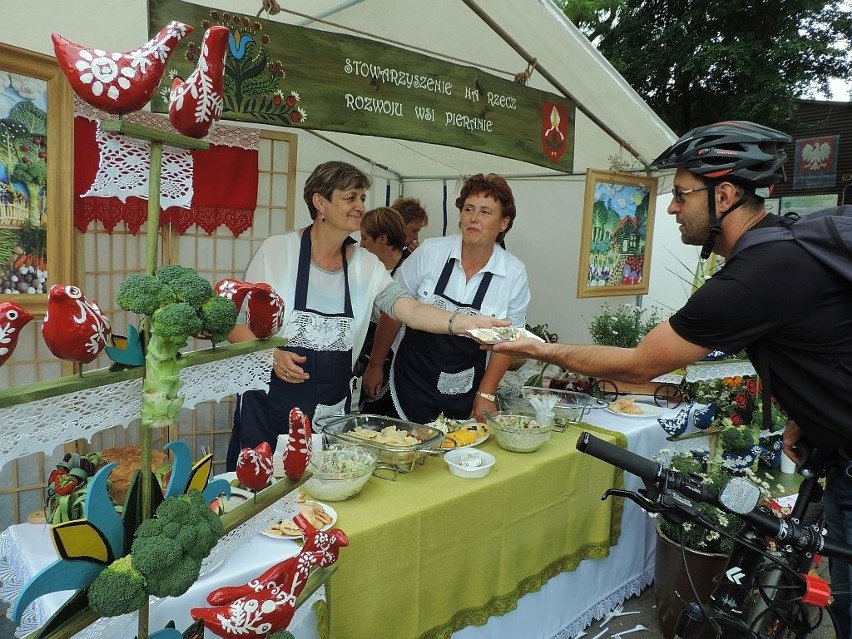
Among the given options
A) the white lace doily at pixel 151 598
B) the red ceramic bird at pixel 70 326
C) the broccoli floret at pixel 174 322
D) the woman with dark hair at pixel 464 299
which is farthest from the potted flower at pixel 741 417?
the red ceramic bird at pixel 70 326

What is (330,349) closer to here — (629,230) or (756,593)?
(756,593)

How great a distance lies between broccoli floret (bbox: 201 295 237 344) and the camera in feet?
3.33

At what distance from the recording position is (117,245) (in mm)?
3580

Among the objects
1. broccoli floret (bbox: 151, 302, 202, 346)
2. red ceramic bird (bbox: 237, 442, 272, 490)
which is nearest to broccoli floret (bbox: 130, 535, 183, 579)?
red ceramic bird (bbox: 237, 442, 272, 490)

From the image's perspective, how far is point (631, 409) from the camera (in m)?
3.40

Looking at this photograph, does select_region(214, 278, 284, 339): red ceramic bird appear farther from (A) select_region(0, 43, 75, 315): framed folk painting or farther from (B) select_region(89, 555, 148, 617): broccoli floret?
(A) select_region(0, 43, 75, 315): framed folk painting

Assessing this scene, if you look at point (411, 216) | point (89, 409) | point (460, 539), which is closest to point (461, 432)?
point (460, 539)

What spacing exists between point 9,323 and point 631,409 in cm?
315

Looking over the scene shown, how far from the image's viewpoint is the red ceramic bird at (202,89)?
39.3 inches

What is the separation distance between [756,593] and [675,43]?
16.0m

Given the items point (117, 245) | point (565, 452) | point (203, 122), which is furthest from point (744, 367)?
point (117, 245)

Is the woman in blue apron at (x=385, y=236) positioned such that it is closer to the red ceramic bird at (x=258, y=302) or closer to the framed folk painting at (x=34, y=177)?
the framed folk painting at (x=34, y=177)

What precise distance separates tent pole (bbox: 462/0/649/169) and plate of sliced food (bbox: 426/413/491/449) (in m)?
1.99

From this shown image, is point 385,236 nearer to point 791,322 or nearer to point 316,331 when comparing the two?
point 316,331
